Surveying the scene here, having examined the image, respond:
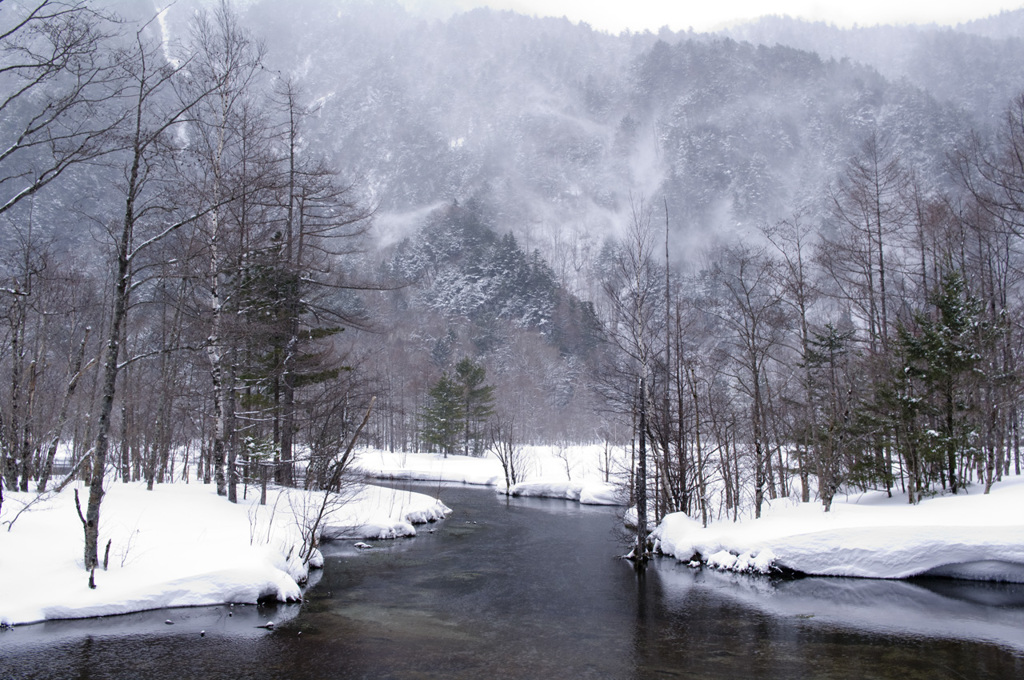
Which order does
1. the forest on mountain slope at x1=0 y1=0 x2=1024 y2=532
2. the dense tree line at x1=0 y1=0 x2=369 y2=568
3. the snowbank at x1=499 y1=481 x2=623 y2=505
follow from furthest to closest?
the snowbank at x1=499 y1=481 x2=623 y2=505
the forest on mountain slope at x1=0 y1=0 x2=1024 y2=532
the dense tree line at x1=0 y1=0 x2=369 y2=568

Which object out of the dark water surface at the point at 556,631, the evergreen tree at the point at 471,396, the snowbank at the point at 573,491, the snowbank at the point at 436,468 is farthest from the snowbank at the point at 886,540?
the evergreen tree at the point at 471,396

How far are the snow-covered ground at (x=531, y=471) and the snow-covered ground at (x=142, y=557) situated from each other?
1871 cm

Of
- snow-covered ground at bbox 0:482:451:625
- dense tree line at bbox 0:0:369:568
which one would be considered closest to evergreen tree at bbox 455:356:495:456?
dense tree line at bbox 0:0:369:568

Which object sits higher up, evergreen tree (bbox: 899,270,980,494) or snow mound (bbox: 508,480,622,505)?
evergreen tree (bbox: 899,270,980,494)

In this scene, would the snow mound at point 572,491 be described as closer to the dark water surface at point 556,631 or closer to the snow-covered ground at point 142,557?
the dark water surface at point 556,631

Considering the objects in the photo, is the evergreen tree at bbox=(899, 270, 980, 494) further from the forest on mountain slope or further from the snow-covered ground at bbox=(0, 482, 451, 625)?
the snow-covered ground at bbox=(0, 482, 451, 625)

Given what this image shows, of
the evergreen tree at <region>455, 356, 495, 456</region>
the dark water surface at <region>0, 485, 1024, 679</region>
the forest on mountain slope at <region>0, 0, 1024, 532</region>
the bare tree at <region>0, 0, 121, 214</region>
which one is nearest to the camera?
the bare tree at <region>0, 0, 121, 214</region>

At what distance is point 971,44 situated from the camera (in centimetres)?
14862

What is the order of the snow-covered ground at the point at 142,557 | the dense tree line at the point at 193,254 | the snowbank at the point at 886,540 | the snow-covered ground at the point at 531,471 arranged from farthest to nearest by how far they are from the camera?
the snow-covered ground at the point at 531,471 → the snowbank at the point at 886,540 → the dense tree line at the point at 193,254 → the snow-covered ground at the point at 142,557

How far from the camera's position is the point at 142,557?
1012 cm

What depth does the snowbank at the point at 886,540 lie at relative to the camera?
12.2 metres

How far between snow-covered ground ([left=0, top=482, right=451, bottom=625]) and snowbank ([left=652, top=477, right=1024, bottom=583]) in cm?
1003

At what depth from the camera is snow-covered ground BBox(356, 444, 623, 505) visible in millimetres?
32000

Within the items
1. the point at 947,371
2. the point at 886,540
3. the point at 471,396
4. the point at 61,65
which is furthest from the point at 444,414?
the point at 61,65
